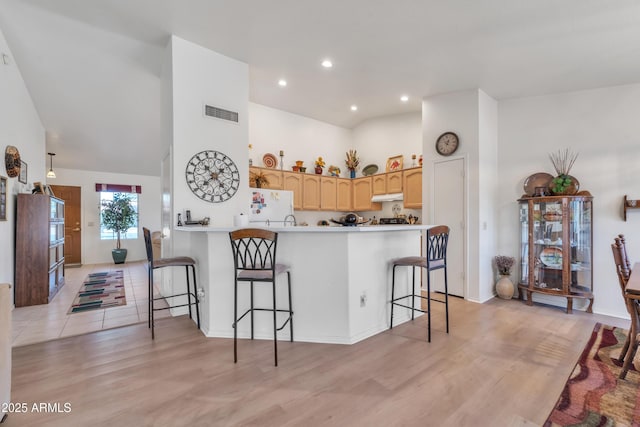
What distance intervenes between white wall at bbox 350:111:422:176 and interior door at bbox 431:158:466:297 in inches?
44.8

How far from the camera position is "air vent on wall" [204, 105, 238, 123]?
11.6 ft

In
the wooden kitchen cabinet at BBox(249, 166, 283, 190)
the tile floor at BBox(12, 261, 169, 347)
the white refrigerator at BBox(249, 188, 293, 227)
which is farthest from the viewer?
the wooden kitchen cabinet at BBox(249, 166, 283, 190)

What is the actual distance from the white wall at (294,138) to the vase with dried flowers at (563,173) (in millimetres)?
3731

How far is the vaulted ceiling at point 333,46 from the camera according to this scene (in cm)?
268

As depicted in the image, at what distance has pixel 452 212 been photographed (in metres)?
4.36

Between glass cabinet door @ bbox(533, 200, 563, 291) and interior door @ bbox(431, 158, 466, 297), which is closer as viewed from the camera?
glass cabinet door @ bbox(533, 200, 563, 291)

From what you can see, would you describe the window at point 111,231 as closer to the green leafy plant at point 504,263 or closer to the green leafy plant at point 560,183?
the green leafy plant at point 504,263

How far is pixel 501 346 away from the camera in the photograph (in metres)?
2.63

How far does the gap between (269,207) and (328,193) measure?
1518 mm

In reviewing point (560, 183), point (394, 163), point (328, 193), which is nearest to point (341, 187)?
point (328, 193)

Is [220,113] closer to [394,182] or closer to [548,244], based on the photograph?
[394,182]

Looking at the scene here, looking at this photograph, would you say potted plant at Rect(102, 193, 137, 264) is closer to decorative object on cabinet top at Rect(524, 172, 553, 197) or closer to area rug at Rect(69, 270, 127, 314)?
area rug at Rect(69, 270, 127, 314)

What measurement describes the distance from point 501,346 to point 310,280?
6.04ft

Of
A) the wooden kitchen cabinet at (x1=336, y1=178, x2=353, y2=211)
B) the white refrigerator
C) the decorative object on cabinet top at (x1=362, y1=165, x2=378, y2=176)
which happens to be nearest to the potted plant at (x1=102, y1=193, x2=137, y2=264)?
the white refrigerator
